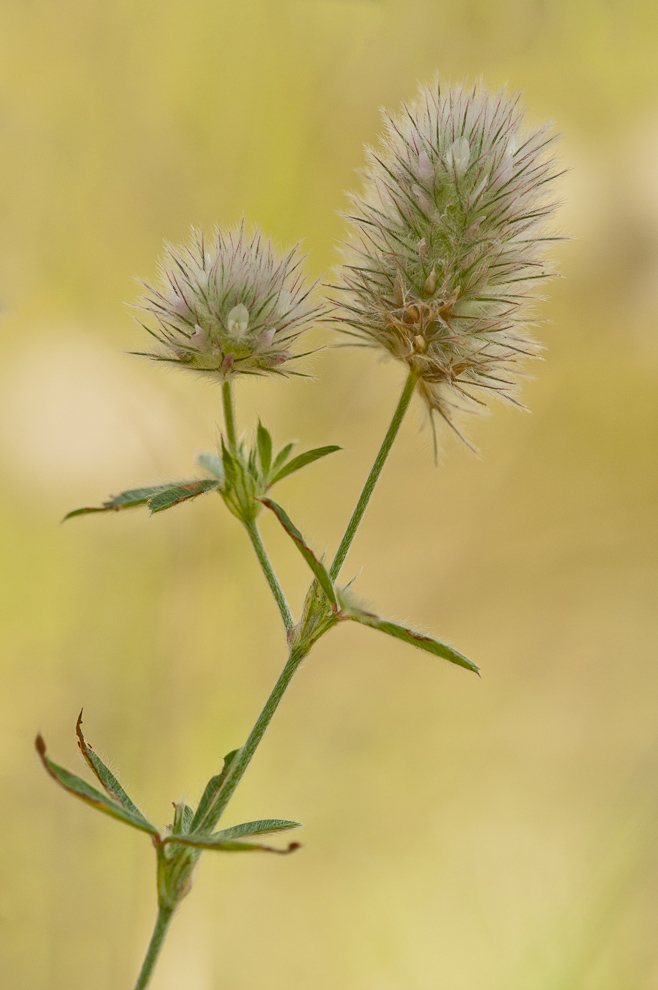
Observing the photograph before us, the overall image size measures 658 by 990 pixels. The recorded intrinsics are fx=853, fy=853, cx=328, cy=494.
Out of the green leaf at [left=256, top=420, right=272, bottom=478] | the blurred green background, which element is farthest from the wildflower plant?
the blurred green background

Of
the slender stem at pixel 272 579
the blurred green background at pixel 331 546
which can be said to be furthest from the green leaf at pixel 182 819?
the blurred green background at pixel 331 546

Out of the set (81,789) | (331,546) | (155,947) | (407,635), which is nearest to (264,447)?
(407,635)

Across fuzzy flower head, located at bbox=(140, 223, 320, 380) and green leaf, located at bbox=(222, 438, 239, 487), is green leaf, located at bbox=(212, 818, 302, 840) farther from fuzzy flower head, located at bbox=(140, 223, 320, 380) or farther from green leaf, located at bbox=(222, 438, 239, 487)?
fuzzy flower head, located at bbox=(140, 223, 320, 380)

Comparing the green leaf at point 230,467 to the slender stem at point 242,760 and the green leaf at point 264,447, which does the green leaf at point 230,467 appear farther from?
the slender stem at point 242,760

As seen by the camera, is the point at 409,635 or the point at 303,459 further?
the point at 303,459

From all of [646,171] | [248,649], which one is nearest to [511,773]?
[248,649]

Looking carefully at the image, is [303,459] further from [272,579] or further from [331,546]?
[331,546]

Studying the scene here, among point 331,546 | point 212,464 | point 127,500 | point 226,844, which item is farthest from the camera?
point 331,546
